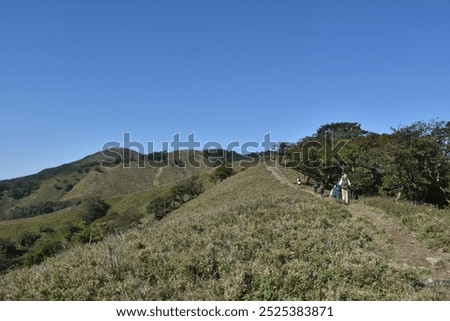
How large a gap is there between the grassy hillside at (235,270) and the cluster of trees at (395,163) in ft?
92.1

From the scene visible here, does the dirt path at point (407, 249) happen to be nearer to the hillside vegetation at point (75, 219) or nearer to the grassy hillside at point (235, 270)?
the grassy hillside at point (235, 270)

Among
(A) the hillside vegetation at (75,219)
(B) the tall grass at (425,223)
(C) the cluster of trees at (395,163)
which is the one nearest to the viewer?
(B) the tall grass at (425,223)

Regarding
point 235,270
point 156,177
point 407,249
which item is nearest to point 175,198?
point 407,249

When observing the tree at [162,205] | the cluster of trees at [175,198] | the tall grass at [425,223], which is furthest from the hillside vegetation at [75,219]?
the tall grass at [425,223]

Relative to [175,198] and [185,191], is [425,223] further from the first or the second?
[185,191]

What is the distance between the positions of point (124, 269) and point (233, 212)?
323 inches

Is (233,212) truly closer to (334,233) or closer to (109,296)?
(334,233)

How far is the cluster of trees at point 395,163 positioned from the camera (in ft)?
133

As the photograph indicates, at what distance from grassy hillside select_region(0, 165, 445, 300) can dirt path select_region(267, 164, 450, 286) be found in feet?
1.46

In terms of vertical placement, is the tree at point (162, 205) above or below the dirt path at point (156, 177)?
below

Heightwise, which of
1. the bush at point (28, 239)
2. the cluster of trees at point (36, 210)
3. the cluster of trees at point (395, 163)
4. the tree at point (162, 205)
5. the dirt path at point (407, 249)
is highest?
the cluster of trees at point (395, 163)

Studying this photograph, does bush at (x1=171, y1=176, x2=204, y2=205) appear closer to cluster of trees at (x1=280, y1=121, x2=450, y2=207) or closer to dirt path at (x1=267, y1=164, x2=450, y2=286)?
cluster of trees at (x1=280, y1=121, x2=450, y2=207)
